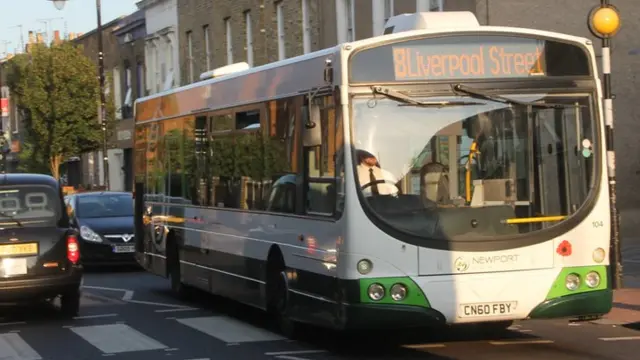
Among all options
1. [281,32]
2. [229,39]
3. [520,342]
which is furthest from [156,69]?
[520,342]

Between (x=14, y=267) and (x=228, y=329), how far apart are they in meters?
2.75

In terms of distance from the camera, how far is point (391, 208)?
1052 centimetres

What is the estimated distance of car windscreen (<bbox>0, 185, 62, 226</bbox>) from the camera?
14562 mm

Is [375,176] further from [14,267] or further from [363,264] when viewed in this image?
[14,267]

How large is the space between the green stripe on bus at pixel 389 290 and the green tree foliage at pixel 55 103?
126 feet

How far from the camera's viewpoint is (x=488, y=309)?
1059 centimetres

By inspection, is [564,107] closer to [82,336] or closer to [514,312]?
[514,312]

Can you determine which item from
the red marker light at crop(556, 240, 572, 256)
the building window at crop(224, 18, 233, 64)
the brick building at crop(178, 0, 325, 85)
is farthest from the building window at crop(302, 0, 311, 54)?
the red marker light at crop(556, 240, 572, 256)

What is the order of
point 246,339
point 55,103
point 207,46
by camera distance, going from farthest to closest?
point 55,103 → point 207,46 → point 246,339

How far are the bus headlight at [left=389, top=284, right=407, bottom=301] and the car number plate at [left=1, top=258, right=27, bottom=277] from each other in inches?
221

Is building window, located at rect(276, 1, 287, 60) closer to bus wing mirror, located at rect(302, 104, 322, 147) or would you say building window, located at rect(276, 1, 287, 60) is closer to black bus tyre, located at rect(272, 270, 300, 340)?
black bus tyre, located at rect(272, 270, 300, 340)

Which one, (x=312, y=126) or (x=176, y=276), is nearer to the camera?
(x=312, y=126)

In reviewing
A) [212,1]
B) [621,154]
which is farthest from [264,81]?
[212,1]

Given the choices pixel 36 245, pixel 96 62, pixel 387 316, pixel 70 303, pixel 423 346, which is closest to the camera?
pixel 387 316
